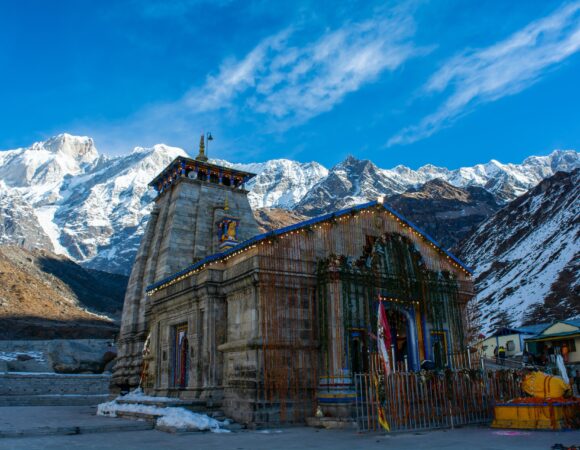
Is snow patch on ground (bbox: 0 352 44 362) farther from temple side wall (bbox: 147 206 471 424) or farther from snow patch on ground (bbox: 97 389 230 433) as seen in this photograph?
snow patch on ground (bbox: 97 389 230 433)

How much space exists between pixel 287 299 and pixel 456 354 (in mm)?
7660

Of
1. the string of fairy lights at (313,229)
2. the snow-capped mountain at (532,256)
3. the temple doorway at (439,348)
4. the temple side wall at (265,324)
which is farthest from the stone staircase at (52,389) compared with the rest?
the snow-capped mountain at (532,256)

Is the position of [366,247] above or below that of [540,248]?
below

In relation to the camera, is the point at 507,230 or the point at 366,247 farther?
the point at 507,230

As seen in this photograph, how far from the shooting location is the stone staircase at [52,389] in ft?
121

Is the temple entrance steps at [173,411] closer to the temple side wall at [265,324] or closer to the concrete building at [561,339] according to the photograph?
the temple side wall at [265,324]

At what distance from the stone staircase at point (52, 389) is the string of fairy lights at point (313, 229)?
1708cm

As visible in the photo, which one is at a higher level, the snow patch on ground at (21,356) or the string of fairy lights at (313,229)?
the string of fairy lights at (313,229)

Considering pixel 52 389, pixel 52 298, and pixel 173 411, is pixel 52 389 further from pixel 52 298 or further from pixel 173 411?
pixel 52 298

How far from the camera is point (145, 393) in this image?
2569 centimetres

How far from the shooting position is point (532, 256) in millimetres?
93500

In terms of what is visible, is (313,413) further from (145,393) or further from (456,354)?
(145,393)

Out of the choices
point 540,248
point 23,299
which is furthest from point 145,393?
point 540,248

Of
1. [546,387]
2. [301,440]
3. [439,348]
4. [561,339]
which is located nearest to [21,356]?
[439,348]
